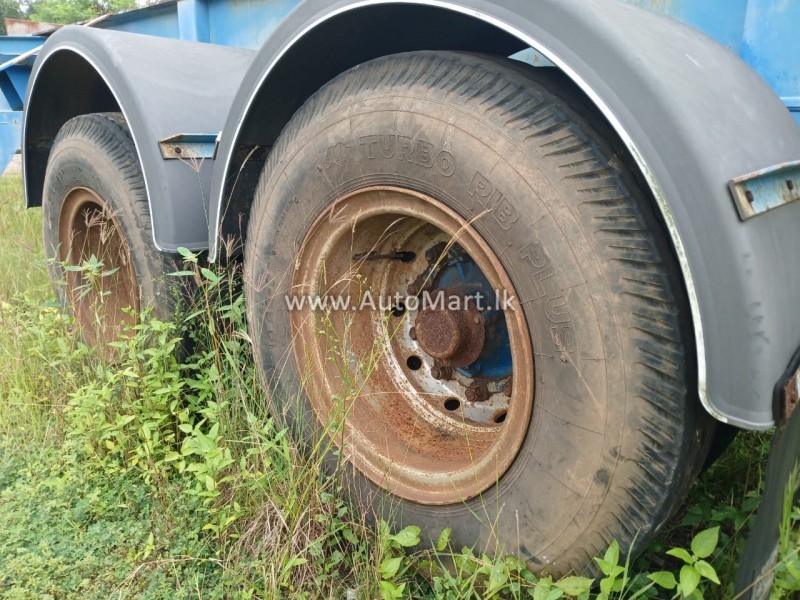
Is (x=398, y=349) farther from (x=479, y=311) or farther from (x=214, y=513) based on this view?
(x=214, y=513)

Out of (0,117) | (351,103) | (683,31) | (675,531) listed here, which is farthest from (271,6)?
(0,117)

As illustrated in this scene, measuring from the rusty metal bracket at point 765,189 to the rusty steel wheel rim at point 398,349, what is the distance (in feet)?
2.20

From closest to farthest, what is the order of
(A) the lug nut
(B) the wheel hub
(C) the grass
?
(C) the grass < (B) the wheel hub < (A) the lug nut

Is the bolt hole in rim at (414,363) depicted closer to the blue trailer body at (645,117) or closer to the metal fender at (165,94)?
the blue trailer body at (645,117)

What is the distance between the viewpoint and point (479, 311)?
178cm

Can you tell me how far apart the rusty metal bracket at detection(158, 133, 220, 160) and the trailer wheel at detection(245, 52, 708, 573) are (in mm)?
389

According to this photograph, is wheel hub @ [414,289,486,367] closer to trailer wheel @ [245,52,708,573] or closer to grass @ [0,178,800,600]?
trailer wheel @ [245,52,708,573]

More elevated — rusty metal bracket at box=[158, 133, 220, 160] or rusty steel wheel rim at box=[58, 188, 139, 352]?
rusty metal bracket at box=[158, 133, 220, 160]

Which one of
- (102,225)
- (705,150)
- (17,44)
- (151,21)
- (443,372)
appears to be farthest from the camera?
(17,44)

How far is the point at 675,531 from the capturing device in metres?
1.67

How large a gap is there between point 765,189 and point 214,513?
1586 mm

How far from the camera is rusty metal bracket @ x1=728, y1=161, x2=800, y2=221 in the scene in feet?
3.26

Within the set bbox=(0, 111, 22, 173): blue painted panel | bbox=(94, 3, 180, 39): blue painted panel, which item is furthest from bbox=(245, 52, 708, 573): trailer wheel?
bbox=(0, 111, 22, 173): blue painted panel

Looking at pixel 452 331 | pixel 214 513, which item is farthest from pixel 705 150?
pixel 214 513
